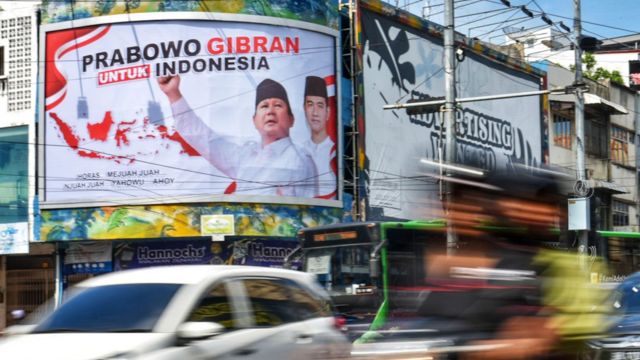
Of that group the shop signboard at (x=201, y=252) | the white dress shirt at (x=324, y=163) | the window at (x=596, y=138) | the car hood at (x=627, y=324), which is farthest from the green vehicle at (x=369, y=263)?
the window at (x=596, y=138)

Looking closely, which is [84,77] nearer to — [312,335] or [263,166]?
[263,166]

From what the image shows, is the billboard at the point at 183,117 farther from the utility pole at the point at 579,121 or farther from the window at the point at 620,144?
the window at the point at 620,144

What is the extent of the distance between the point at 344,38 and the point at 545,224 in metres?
27.0

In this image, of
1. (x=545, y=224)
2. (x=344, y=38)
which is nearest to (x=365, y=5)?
(x=344, y=38)

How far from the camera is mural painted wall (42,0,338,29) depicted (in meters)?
30.5

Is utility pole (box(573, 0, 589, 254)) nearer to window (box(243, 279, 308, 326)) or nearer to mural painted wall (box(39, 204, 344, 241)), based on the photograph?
mural painted wall (box(39, 204, 344, 241))

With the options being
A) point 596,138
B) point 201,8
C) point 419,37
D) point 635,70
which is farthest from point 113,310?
point 635,70

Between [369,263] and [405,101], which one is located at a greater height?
[405,101]

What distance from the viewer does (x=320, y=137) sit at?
103ft

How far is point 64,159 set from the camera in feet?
101

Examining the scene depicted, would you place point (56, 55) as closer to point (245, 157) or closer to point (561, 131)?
point (245, 157)

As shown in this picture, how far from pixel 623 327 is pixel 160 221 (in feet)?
68.4

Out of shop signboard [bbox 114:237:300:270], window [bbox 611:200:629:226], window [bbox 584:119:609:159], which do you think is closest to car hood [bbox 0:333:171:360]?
shop signboard [bbox 114:237:300:270]

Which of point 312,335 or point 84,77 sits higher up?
point 84,77
